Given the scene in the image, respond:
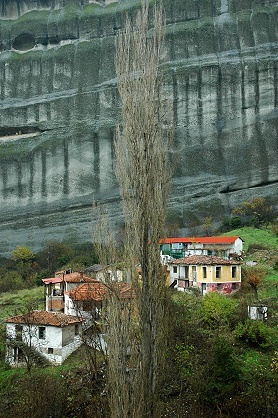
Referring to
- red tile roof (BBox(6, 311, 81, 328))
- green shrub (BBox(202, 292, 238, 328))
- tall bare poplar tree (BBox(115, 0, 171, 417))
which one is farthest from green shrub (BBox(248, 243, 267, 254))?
tall bare poplar tree (BBox(115, 0, 171, 417))

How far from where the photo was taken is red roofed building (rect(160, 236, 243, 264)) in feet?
77.8

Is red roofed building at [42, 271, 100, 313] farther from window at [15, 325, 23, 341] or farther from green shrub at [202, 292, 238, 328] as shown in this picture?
green shrub at [202, 292, 238, 328]

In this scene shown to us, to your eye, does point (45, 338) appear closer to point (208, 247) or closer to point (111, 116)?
point (208, 247)

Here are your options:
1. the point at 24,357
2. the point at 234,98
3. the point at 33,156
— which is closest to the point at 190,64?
the point at 234,98

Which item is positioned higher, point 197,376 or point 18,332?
point 18,332

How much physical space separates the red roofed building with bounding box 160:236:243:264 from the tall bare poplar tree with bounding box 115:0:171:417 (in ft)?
49.3

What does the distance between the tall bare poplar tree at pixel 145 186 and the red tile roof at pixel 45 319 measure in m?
7.54

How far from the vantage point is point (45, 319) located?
15125 mm

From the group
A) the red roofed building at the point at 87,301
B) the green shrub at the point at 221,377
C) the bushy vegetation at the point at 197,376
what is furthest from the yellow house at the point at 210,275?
the green shrub at the point at 221,377

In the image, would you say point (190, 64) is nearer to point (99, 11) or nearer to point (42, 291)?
point (99, 11)

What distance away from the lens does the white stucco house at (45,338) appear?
14547 millimetres

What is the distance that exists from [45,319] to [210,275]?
6.66m

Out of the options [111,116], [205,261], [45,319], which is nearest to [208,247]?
[205,261]

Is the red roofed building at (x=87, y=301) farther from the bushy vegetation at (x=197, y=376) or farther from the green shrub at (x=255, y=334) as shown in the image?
the green shrub at (x=255, y=334)
